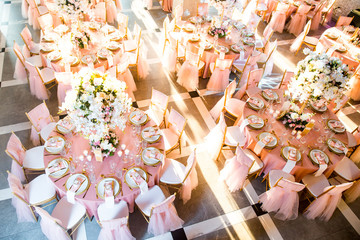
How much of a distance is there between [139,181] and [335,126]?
139 inches

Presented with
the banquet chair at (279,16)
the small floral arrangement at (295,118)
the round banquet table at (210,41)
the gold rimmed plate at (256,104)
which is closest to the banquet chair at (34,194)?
the gold rimmed plate at (256,104)

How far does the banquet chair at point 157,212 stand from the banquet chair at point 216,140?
1.44m

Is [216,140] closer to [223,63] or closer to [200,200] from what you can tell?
[200,200]

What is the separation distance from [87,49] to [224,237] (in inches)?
185

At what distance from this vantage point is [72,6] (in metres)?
5.31

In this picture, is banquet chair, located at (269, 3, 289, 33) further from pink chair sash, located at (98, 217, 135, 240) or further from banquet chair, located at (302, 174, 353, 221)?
pink chair sash, located at (98, 217, 135, 240)

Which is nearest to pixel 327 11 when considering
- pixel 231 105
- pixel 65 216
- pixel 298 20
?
pixel 298 20

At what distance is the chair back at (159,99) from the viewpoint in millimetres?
4824

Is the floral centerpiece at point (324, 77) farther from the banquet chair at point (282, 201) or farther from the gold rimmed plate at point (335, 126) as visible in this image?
the banquet chair at point (282, 201)

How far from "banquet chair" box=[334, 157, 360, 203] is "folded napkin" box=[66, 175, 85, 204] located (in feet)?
13.6

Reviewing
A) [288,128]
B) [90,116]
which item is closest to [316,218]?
[288,128]

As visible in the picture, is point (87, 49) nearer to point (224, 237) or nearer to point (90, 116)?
point (90, 116)

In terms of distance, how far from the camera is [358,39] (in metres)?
6.96

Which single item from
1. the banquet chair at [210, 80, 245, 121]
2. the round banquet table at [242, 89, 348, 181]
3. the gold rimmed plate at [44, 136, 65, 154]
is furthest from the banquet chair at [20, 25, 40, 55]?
the round banquet table at [242, 89, 348, 181]
